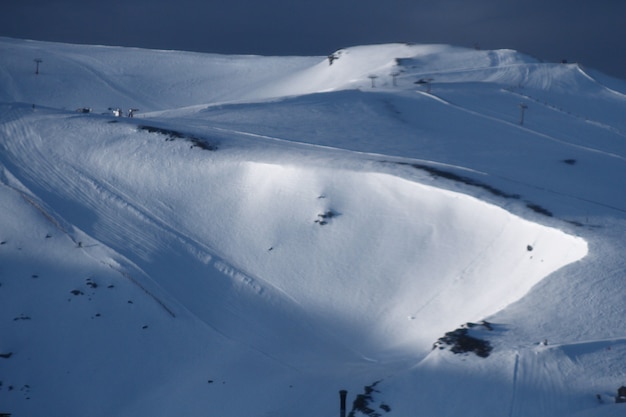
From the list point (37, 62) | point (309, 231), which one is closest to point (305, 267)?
point (309, 231)

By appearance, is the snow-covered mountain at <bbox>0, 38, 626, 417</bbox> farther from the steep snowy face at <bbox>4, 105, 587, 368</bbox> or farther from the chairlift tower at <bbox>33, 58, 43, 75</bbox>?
the chairlift tower at <bbox>33, 58, 43, 75</bbox>

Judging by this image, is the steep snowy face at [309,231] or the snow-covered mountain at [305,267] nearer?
the snow-covered mountain at [305,267]

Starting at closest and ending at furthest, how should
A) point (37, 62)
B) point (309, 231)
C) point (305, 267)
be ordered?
1. point (305, 267)
2. point (309, 231)
3. point (37, 62)

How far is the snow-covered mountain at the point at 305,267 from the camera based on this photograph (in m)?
16.3

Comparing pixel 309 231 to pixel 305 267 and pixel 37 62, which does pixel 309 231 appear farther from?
pixel 37 62

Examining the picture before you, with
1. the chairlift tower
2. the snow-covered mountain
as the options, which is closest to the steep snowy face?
the snow-covered mountain

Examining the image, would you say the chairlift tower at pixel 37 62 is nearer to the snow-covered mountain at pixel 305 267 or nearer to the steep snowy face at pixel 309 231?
the snow-covered mountain at pixel 305 267

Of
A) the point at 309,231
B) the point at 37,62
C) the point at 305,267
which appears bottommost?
the point at 305,267

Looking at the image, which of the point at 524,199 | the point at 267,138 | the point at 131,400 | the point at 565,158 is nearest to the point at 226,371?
the point at 131,400

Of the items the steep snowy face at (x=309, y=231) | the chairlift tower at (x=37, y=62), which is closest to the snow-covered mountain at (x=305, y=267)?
the steep snowy face at (x=309, y=231)

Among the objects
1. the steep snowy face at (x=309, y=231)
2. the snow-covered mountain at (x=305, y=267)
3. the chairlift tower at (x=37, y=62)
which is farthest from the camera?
the chairlift tower at (x=37, y=62)

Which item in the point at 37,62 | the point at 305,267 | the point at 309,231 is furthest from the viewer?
the point at 37,62

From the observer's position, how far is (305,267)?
853 inches

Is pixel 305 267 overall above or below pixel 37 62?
below
